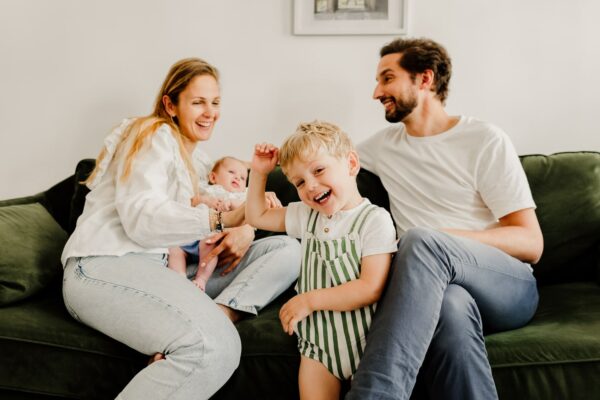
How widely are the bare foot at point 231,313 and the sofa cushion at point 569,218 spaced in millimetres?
1082

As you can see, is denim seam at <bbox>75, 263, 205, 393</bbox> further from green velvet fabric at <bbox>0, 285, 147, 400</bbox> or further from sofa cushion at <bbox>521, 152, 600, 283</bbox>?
sofa cushion at <bbox>521, 152, 600, 283</bbox>

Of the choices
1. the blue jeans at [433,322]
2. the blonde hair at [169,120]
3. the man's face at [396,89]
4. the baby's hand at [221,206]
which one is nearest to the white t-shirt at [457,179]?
the man's face at [396,89]

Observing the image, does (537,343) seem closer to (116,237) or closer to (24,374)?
(116,237)

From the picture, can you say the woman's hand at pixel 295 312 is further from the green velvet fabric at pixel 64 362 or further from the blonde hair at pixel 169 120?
the blonde hair at pixel 169 120

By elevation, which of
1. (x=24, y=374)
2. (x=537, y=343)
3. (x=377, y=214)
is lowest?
(x=24, y=374)

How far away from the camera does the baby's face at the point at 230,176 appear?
2111mm

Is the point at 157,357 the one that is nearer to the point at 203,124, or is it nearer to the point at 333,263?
the point at 333,263

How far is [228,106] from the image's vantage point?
2.47 metres

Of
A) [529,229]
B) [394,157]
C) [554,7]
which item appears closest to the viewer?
[529,229]

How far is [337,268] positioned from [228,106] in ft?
4.07

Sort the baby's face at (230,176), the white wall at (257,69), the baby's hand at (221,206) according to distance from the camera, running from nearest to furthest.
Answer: the baby's hand at (221,206) < the baby's face at (230,176) < the white wall at (257,69)

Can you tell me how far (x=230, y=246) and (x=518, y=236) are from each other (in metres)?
0.91

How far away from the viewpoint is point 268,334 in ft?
5.11

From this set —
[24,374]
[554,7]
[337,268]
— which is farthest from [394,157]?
[24,374]
